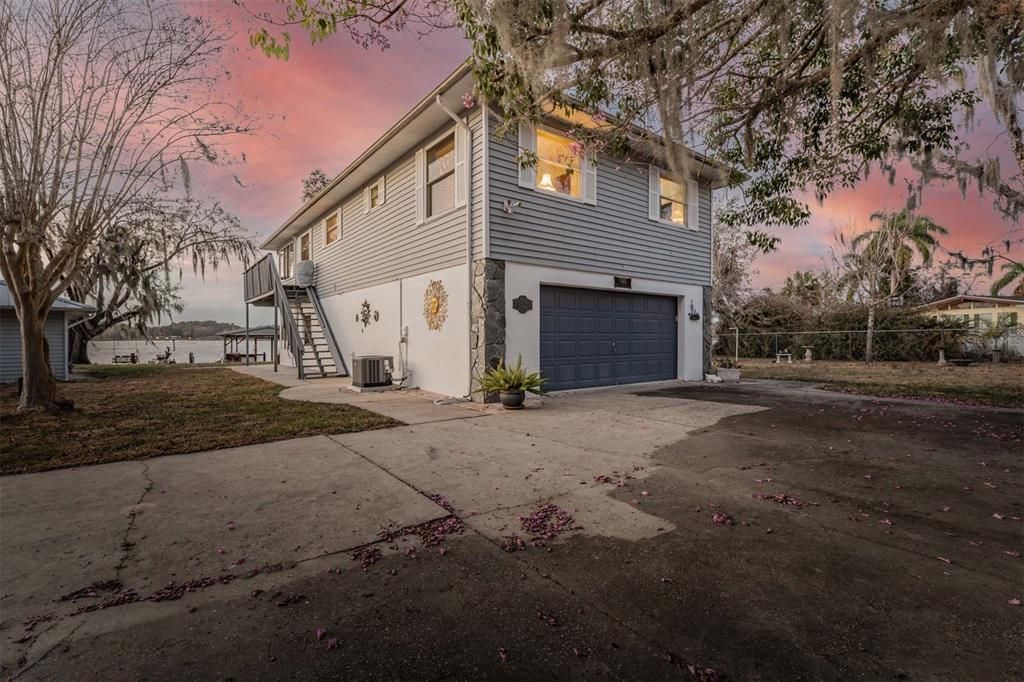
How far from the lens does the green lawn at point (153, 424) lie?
4594 mm

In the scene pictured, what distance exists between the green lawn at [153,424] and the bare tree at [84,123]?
1.27 metres

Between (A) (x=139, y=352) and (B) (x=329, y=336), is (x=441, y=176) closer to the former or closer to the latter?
(B) (x=329, y=336)

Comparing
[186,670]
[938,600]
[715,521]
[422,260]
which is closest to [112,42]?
[422,260]

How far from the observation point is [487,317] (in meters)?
7.71

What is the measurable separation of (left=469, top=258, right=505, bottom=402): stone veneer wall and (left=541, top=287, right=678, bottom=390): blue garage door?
116 cm

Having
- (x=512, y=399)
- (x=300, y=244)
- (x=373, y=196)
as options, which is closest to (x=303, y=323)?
(x=300, y=244)

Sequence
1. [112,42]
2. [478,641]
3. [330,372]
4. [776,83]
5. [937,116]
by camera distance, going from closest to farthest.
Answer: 1. [478,641]
2. [776,83]
3. [937,116]
4. [112,42]
5. [330,372]

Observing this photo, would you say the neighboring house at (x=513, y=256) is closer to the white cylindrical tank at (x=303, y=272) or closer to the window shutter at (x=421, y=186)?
the window shutter at (x=421, y=186)

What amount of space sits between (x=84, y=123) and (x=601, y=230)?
8.48 meters

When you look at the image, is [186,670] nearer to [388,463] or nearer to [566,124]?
[388,463]

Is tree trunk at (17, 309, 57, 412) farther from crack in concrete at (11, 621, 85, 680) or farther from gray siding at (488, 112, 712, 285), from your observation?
crack in concrete at (11, 621, 85, 680)

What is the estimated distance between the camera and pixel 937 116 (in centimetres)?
573

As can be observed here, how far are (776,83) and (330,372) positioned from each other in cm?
1222

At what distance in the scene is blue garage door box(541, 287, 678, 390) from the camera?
887cm
